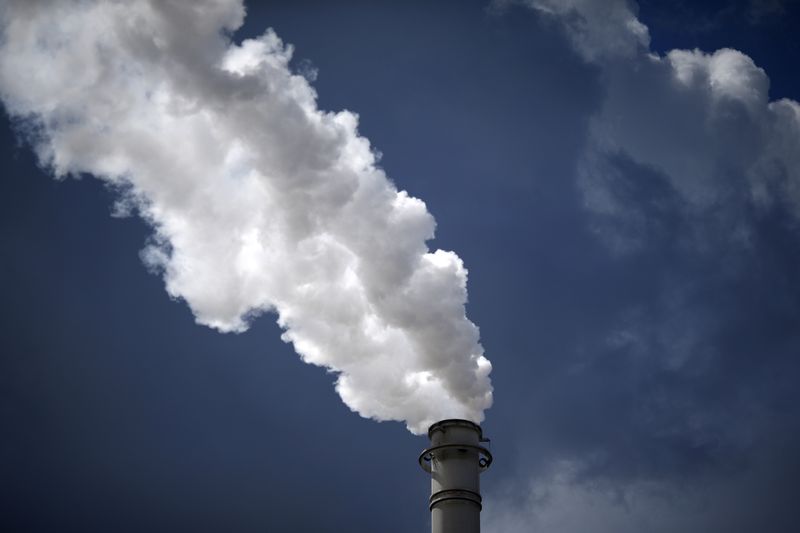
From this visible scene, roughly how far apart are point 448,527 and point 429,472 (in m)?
1.67

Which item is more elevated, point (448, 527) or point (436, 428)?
point (436, 428)

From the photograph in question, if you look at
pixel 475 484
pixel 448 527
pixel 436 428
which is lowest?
pixel 448 527

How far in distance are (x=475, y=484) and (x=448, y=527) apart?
1.23 meters

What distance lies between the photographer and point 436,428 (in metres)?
17.9

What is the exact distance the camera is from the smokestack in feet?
54.2

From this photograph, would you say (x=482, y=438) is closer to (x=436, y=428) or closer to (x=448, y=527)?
(x=436, y=428)

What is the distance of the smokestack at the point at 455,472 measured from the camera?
16516mm

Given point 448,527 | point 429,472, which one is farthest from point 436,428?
point 448,527

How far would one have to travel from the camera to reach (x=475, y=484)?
17109 mm

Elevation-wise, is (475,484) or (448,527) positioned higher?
(475,484)

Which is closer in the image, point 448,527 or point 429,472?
point 448,527

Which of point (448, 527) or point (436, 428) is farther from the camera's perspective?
point (436, 428)

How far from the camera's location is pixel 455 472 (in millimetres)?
17047

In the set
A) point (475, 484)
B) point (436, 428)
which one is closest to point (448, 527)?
→ point (475, 484)
